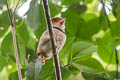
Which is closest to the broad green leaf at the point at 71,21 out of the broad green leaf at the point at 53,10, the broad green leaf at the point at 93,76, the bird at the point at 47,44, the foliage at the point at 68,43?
the foliage at the point at 68,43

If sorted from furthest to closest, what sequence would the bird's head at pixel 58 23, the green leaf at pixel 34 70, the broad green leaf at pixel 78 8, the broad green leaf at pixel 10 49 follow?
the broad green leaf at pixel 78 8 → the broad green leaf at pixel 10 49 → the bird's head at pixel 58 23 → the green leaf at pixel 34 70

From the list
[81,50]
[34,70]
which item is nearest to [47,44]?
[34,70]

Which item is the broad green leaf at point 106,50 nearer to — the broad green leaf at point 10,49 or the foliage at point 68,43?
the foliage at point 68,43

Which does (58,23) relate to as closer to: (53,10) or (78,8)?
(53,10)

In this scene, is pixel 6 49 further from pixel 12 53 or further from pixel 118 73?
pixel 118 73

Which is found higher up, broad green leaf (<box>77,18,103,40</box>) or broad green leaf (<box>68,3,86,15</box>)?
broad green leaf (<box>68,3,86,15</box>)

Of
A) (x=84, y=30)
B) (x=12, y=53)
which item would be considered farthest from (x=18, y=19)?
(x=84, y=30)

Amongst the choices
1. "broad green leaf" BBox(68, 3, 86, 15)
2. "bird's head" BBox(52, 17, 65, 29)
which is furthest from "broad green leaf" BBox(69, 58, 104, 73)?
"broad green leaf" BBox(68, 3, 86, 15)

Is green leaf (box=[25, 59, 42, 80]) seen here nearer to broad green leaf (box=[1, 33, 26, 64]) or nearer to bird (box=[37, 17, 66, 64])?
bird (box=[37, 17, 66, 64])

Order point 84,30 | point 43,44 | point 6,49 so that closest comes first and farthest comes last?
point 43,44, point 6,49, point 84,30
